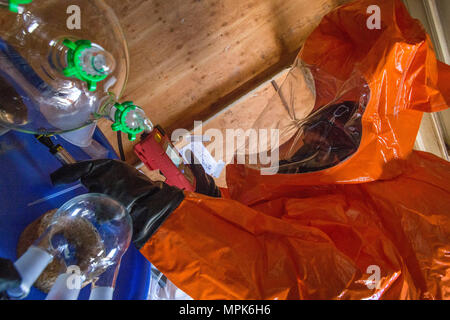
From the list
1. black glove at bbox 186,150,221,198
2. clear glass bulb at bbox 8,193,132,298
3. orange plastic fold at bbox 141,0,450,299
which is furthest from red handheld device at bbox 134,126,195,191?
clear glass bulb at bbox 8,193,132,298

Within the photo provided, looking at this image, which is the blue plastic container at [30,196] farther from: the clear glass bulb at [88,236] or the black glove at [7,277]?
the black glove at [7,277]

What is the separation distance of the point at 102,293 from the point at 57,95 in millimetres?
444

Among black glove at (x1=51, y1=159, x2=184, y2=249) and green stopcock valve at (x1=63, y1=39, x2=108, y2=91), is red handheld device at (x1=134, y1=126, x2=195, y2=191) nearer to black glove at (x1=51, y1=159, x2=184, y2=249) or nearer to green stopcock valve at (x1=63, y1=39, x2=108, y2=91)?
black glove at (x1=51, y1=159, x2=184, y2=249)

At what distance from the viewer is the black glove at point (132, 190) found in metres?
0.83

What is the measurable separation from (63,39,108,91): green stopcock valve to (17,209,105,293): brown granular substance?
1.06 feet

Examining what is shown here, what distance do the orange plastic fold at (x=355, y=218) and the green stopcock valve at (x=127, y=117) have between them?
27cm

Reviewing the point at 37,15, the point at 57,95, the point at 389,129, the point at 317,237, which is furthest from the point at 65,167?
the point at 389,129

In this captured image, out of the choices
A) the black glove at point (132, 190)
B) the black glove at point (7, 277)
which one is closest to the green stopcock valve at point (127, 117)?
the black glove at point (132, 190)

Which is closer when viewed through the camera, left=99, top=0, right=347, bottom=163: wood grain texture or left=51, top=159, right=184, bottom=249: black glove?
left=51, top=159, right=184, bottom=249: black glove

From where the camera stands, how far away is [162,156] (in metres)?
1.17

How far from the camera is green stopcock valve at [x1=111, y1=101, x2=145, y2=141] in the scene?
827 millimetres

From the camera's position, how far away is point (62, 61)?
0.64 metres

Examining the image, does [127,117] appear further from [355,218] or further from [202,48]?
[202,48]
